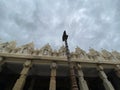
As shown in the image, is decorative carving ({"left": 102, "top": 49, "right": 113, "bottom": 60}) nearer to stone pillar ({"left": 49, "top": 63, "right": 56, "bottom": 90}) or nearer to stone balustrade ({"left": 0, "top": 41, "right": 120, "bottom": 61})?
stone balustrade ({"left": 0, "top": 41, "right": 120, "bottom": 61})

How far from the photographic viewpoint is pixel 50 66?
1475 centimetres

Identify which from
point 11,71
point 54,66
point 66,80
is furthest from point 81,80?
point 11,71

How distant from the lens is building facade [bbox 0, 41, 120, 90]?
14.4m

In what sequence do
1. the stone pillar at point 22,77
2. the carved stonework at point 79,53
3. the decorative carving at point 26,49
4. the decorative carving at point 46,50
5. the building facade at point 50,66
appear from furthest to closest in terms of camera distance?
the carved stonework at point 79,53
the decorative carving at point 46,50
the decorative carving at point 26,49
the building facade at point 50,66
the stone pillar at point 22,77

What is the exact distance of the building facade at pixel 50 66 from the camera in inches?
565

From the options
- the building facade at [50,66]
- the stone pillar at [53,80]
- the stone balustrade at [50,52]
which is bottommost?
the stone pillar at [53,80]

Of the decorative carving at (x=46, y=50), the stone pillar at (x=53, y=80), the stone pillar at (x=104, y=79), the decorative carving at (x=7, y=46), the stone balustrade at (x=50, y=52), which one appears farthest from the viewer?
the decorative carving at (x=46, y=50)

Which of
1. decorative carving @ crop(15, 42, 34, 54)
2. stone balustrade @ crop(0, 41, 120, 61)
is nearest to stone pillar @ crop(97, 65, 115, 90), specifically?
stone balustrade @ crop(0, 41, 120, 61)

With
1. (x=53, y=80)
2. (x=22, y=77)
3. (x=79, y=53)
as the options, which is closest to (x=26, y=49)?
(x=22, y=77)

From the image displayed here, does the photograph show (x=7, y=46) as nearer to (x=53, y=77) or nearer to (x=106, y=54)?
(x=53, y=77)

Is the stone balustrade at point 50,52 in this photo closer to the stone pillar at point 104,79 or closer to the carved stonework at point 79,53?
the carved stonework at point 79,53

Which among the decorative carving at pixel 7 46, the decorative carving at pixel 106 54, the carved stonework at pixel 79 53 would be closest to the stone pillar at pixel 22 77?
the decorative carving at pixel 7 46

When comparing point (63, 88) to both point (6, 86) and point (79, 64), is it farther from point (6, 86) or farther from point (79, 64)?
point (6, 86)

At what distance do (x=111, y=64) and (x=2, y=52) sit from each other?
1609cm
